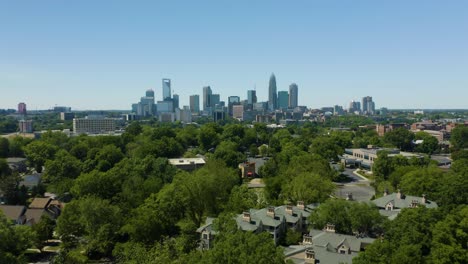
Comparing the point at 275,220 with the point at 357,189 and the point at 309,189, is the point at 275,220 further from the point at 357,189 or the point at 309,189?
the point at 357,189

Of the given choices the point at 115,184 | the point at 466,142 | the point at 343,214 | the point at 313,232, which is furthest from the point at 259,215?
the point at 466,142

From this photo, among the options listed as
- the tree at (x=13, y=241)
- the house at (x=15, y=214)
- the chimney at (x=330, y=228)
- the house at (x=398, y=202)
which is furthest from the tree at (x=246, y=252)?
the house at (x=15, y=214)

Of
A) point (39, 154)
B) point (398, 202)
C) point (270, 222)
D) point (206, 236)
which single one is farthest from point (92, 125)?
point (398, 202)

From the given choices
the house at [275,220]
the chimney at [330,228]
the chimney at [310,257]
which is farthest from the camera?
the house at [275,220]

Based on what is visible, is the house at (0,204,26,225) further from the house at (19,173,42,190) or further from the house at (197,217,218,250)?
the house at (197,217,218,250)

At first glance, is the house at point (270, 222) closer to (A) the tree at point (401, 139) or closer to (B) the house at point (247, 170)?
(B) the house at point (247, 170)
